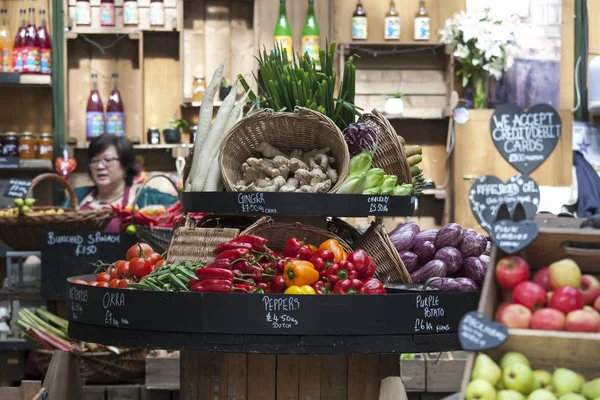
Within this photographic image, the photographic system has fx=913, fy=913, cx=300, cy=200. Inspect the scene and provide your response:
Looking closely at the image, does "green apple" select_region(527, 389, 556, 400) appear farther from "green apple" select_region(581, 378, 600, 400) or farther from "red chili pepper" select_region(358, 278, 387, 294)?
"red chili pepper" select_region(358, 278, 387, 294)

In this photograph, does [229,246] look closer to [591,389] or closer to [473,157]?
[591,389]

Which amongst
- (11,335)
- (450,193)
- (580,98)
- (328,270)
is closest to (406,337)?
(328,270)

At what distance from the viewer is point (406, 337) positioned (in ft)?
8.90

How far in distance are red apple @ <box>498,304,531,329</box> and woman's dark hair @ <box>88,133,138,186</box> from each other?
4.29 meters

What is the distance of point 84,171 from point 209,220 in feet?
11.0

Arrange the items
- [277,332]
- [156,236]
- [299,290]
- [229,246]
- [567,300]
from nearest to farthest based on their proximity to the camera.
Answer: [567,300]
[277,332]
[299,290]
[229,246]
[156,236]

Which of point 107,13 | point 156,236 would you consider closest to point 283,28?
point 107,13

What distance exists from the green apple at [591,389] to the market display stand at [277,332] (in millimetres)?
870

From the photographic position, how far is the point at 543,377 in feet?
6.19

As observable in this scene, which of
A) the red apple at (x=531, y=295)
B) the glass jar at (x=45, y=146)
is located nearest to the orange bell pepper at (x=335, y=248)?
the red apple at (x=531, y=295)

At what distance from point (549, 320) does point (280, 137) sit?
5.25 feet

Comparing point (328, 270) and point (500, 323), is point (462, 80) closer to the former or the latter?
point (328, 270)

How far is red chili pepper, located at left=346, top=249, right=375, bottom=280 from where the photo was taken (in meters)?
2.93

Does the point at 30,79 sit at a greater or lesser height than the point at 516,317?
greater
